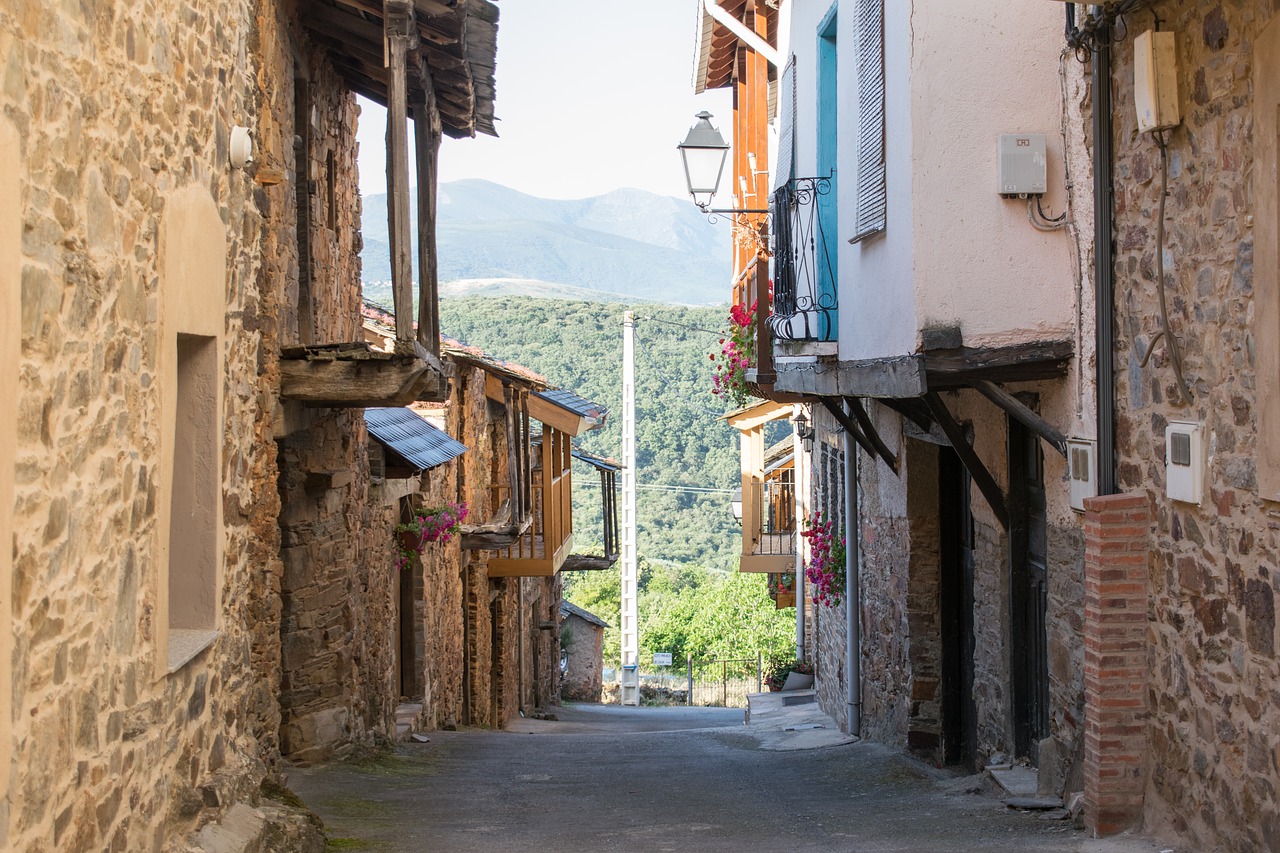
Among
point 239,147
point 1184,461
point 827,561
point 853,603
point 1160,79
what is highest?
point 1160,79

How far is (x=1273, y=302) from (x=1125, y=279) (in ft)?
4.93

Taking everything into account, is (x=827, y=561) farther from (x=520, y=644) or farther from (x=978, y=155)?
(x=520, y=644)

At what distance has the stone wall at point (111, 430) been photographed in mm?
3309

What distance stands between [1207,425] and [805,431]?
35.8 feet

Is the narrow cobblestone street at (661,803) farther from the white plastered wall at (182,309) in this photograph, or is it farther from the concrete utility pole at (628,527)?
the concrete utility pole at (628,527)

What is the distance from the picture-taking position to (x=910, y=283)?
6898 millimetres

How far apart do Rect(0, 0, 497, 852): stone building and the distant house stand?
22.0 metres

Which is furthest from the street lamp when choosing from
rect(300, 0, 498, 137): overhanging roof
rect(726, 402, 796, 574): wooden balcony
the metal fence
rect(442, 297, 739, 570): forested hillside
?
→ rect(442, 297, 739, 570): forested hillside

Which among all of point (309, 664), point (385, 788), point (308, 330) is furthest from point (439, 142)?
point (385, 788)

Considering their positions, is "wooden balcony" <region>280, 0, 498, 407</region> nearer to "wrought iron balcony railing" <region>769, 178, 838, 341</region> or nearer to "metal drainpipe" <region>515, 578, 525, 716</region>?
"wrought iron balcony railing" <region>769, 178, 838, 341</region>

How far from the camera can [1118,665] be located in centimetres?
569

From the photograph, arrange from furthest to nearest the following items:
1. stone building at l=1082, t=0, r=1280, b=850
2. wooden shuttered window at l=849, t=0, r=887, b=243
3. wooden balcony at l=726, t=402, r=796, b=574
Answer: wooden balcony at l=726, t=402, r=796, b=574
wooden shuttered window at l=849, t=0, r=887, b=243
stone building at l=1082, t=0, r=1280, b=850

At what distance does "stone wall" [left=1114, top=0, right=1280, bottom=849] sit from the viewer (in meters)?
4.53

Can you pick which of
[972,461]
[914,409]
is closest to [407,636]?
[914,409]
